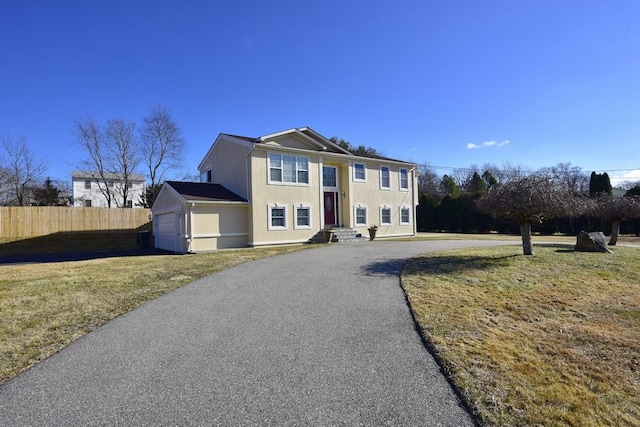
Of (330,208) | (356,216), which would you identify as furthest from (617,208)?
(330,208)

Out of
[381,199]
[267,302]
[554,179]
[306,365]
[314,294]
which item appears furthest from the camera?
[381,199]

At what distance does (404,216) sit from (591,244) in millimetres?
12897

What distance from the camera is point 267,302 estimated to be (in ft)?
21.3

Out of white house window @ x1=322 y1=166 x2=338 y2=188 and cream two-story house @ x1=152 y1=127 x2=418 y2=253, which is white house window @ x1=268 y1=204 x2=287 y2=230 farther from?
white house window @ x1=322 y1=166 x2=338 y2=188

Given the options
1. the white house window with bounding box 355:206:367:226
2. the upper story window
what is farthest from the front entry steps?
the upper story window

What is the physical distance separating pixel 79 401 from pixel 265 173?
1543 cm

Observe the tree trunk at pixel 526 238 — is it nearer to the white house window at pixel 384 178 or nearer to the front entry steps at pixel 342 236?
the front entry steps at pixel 342 236

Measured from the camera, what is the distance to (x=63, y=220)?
72.6 ft

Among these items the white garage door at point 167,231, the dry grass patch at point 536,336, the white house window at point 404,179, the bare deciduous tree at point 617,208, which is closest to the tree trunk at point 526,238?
the dry grass patch at point 536,336

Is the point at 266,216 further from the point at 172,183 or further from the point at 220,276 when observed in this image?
the point at 220,276

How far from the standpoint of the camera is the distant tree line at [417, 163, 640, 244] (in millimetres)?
10594

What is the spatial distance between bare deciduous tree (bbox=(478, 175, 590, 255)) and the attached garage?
37.4ft

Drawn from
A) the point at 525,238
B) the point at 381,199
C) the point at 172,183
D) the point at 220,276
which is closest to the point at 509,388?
the point at 220,276

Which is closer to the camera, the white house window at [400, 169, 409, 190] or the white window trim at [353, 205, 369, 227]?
the white window trim at [353, 205, 369, 227]
